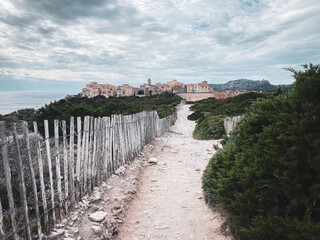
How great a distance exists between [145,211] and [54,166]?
80.5 inches

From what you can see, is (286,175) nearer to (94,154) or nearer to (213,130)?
(94,154)

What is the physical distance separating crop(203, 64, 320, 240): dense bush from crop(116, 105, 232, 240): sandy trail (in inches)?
27.0

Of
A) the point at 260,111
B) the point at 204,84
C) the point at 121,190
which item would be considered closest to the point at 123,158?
the point at 121,190

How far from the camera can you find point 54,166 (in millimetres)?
4383

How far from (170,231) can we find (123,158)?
3042 millimetres

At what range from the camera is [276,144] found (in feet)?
7.16

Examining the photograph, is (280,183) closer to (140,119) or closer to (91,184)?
(91,184)

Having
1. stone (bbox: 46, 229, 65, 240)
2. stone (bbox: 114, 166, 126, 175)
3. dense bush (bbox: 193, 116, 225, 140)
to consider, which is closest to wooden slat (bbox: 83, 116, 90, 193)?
stone (bbox: 46, 229, 65, 240)

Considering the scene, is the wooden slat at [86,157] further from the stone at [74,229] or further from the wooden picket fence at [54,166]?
the stone at [74,229]

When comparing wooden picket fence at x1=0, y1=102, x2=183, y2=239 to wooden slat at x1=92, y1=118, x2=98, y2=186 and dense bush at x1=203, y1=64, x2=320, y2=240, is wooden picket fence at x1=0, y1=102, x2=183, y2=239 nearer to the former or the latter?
wooden slat at x1=92, y1=118, x2=98, y2=186

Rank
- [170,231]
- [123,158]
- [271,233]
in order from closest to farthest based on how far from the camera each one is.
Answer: [271,233] → [170,231] → [123,158]

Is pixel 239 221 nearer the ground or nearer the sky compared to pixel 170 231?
nearer the sky

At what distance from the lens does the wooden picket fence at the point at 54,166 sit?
2.53 meters

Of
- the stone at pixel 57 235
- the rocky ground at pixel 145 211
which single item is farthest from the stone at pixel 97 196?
the stone at pixel 57 235
